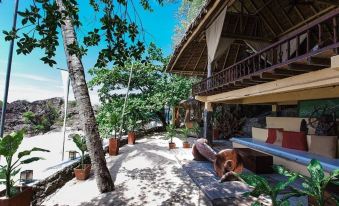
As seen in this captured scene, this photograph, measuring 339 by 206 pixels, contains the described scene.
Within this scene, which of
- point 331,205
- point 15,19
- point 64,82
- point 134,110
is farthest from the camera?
point 134,110

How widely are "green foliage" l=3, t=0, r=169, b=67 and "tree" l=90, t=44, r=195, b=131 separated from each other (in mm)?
11811

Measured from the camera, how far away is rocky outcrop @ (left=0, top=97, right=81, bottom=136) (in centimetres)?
2318

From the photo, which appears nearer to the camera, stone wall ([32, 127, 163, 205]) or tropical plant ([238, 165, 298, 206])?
tropical plant ([238, 165, 298, 206])

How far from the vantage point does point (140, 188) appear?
18.7ft

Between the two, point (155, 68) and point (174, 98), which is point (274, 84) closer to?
point (174, 98)

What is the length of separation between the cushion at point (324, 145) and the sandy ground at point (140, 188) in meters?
3.12

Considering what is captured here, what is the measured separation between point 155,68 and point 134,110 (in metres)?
3.56

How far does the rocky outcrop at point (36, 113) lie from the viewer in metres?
23.2

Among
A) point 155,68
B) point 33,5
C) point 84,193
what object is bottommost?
point 84,193

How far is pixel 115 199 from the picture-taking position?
5.04 meters

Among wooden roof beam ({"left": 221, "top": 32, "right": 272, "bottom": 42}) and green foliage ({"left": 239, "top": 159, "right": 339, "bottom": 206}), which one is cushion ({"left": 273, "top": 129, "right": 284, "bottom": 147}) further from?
green foliage ({"left": 239, "top": 159, "right": 339, "bottom": 206})

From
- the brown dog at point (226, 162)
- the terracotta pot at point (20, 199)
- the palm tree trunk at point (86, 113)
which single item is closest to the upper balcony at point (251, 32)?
the brown dog at point (226, 162)

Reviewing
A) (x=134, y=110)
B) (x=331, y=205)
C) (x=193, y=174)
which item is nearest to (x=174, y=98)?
(x=134, y=110)

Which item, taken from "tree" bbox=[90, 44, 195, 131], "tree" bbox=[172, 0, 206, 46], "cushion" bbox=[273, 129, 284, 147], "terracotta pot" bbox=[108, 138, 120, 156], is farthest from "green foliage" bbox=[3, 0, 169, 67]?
"tree" bbox=[172, 0, 206, 46]
